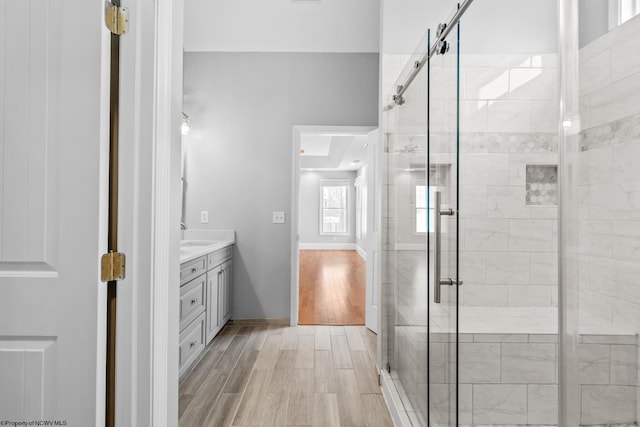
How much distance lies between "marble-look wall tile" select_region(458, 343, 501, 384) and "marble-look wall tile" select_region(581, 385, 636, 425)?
71 cm

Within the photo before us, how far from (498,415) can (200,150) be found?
3327mm

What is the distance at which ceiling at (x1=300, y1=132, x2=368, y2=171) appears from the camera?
21.6 ft

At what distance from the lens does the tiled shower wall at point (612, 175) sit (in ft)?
2.26

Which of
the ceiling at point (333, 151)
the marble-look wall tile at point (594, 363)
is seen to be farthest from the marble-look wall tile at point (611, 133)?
the ceiling at point (333, 151)

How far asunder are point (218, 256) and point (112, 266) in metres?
2.09

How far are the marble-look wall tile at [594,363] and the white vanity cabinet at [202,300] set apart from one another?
2.12 m

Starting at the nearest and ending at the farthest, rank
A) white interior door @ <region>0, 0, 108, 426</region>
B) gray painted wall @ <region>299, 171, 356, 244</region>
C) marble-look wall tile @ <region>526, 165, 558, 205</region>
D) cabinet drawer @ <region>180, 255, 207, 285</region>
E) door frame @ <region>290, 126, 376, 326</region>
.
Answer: white interior door @ <region>0, 0, 108, 426</region>
marble-look wall tile @ <region>526, 165, 558, 205</region>
cabinet drawer @ <region>180, 255, 207, 285</region>
door frame @ <region>290, 126, 376, 326</region>
gray painted wall @ <region>299, 171, 356, 244</region>

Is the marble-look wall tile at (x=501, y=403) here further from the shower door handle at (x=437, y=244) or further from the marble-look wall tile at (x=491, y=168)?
the marble-look wall tile at (x=491, y=168)

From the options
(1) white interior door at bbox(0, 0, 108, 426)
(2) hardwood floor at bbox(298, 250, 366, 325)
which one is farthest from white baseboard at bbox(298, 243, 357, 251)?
(1) white interior door at bbox(0, 0, 108, 426)

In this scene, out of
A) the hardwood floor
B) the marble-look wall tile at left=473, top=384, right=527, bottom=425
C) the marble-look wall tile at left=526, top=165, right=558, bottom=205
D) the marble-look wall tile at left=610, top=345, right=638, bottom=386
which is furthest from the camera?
the hardwood floor

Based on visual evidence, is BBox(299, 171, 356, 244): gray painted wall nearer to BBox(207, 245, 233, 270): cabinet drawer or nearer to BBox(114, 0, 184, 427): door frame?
BBox(207, 245, 233, 270): cabinet drawer

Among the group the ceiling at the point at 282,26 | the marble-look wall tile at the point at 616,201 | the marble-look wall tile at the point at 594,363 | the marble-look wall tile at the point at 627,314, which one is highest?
the ceiling at the point at 282,26

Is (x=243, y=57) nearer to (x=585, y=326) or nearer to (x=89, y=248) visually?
(x=89, y=248)

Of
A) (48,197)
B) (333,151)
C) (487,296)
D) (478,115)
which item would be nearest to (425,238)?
(487,296)
